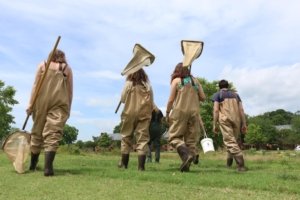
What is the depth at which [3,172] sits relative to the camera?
8328 millimetres

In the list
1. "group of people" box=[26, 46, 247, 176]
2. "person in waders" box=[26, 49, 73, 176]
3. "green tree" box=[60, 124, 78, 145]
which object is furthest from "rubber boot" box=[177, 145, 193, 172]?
"green tree" box=[60, 124, 78, 145]

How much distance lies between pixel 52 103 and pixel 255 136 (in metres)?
101

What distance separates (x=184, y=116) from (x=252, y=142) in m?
101

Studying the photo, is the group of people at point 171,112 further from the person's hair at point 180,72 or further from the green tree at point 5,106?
the green tree at point 5,106

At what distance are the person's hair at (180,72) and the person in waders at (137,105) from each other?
0.57 meters

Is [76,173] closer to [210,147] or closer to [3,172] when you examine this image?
[3,172]

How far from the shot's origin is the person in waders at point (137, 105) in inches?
355

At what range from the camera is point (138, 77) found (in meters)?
9.27

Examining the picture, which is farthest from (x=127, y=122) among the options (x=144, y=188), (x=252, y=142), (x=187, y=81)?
(x=252, y=142)

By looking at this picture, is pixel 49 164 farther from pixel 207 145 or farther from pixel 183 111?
pixel 207 145

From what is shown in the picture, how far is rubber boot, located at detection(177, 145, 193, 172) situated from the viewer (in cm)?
846

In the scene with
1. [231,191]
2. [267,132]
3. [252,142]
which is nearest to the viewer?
[231,191]

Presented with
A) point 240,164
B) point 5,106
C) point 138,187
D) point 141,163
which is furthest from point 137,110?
point 5,106

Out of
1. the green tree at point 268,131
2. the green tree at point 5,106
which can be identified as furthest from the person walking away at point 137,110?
the green tree at point 268,131
